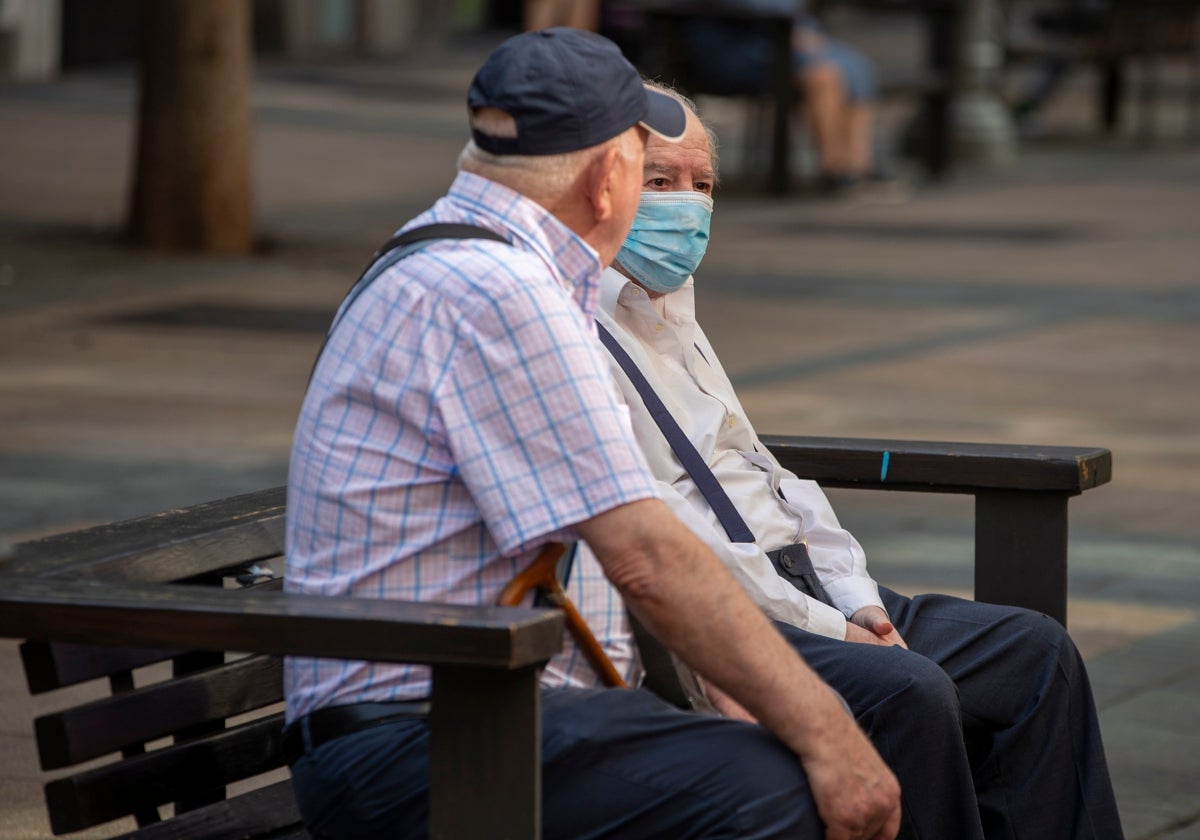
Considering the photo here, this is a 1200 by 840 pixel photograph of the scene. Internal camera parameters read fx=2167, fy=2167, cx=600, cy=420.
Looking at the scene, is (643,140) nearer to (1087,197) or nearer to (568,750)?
(568,750)

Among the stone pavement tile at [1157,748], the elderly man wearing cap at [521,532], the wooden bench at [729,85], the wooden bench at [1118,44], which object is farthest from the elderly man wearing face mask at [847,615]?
the wooden bench at [1118,44]

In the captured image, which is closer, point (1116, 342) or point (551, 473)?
point (551, 473)

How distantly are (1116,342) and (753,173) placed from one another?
7.13 metres

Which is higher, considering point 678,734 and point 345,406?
point 345,406

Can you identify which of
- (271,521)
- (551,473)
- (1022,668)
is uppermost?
(551,473)

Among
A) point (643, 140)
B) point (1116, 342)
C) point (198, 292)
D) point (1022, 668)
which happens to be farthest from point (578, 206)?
point (198, 292)

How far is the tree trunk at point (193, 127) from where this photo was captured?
37.4ft

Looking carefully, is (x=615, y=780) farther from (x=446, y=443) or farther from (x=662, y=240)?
(x=662, y=240)

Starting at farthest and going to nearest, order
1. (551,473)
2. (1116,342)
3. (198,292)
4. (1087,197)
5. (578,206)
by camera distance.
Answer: (1087,197) → (198,292) → (1116,342) → (578,206) → (551,473)

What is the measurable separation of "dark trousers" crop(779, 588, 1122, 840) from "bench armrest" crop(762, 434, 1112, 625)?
10.3 inches

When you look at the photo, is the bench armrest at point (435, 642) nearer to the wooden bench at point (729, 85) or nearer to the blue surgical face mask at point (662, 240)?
the blue surgical face mask at point (662, 240)

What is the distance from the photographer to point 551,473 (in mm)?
2504

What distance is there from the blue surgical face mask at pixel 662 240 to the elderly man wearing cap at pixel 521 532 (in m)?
0.70

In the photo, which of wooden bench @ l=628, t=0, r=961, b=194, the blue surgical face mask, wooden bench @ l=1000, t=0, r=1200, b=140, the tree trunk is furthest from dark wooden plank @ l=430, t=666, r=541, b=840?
wooden bench @ l=1000, t=0, r=1200, b=140
